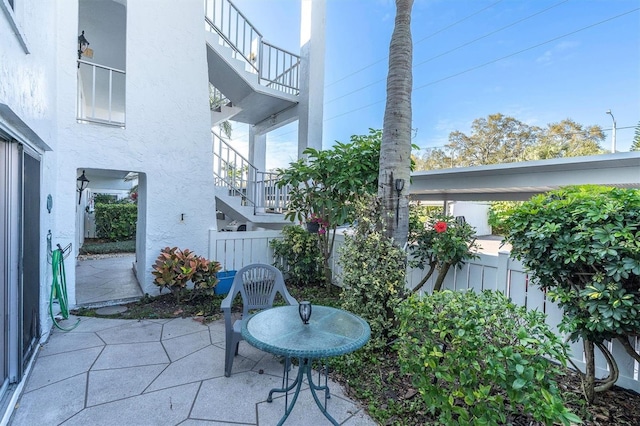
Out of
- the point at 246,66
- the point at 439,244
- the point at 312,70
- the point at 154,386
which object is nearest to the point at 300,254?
the point at 439,244

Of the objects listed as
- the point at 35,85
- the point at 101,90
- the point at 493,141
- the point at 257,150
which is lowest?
the point at 35,85

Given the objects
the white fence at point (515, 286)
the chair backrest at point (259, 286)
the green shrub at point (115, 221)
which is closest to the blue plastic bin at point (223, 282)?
the chair backrest at point (259, 286)

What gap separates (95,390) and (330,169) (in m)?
4.02

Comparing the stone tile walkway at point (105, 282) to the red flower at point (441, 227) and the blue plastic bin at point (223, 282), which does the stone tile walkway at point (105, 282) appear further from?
the red flower at point (441, 227)

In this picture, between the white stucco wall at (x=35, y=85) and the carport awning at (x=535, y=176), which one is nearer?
the white stucco wall at (x=35, y=85)

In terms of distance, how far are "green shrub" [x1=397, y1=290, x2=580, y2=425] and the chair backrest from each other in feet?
5.47

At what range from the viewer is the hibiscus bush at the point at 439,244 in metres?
3.66

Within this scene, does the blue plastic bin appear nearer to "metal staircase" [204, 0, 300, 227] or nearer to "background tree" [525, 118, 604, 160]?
"metal staircase" [204, 0, 300, 227]

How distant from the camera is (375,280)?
3426mm

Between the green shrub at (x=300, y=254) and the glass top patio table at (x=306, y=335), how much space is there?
10.7ft

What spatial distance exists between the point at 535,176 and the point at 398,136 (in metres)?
5.64

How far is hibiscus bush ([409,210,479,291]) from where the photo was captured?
3662 mm

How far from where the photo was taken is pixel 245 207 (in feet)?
23.7

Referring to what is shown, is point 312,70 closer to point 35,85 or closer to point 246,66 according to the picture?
point 246,66
